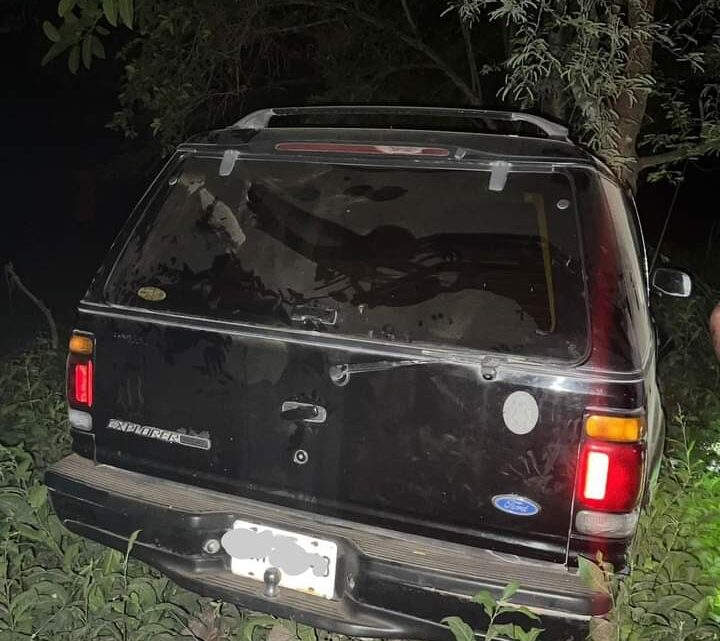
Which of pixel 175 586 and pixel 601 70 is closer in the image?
pixel 175 586

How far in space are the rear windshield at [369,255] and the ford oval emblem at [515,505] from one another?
1.46 ft

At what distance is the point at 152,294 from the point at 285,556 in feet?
3.43

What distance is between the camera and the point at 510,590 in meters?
2.12

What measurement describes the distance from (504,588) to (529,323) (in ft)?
2.60

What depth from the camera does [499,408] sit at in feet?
7.18

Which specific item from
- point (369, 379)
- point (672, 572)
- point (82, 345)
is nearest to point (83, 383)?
point (82, 345)

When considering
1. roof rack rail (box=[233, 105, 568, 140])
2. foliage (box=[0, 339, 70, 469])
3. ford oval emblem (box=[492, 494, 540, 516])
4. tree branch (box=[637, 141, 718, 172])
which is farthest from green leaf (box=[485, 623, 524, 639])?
tree branch (box=[637, 141, 718, 172])

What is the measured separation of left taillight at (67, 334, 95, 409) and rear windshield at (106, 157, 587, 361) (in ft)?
0.70

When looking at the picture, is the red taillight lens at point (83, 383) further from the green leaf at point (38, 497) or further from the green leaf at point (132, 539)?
the green leaf at point (38, 497)

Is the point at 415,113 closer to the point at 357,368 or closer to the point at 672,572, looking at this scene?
the point at 357,368

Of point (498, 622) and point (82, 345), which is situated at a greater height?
point (82, 345)

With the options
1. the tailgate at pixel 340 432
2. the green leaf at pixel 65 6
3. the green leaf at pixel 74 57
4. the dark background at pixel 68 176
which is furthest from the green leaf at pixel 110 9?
the dark background at pixel 68 176

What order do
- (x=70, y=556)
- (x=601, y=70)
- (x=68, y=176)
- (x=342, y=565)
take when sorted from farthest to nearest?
(x=68, y=176)
(x=601, y=70)
(x=70, y=556)
(x=342, y=565)

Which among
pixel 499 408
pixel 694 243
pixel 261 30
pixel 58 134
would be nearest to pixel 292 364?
pixel 499 408
